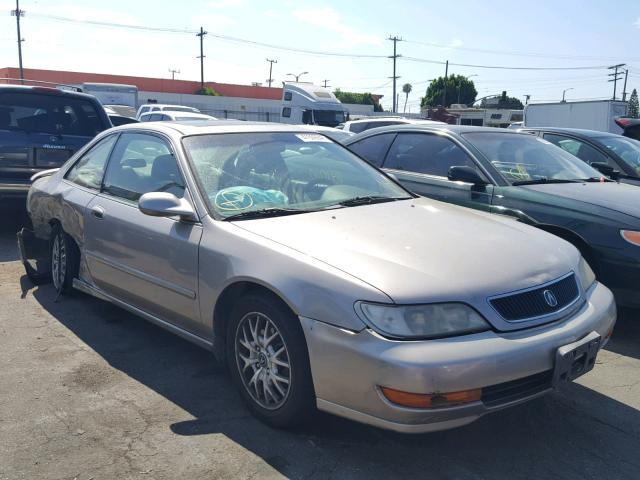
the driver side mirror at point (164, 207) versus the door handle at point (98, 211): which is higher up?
the driver side mirror at point (164, 207)

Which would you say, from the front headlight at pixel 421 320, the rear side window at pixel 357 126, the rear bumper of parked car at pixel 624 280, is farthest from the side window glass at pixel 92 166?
the rear side window at pixel 357 126

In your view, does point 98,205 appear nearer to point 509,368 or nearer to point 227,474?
point 227,474

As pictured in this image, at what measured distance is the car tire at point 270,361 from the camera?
9.89 ft

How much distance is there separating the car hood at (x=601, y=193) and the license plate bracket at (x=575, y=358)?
1.94 metres

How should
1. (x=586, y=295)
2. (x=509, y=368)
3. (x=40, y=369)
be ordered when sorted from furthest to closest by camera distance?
1. (x=40, y=369)
2. (x=586, y=295)
3. (x=509, y=368)

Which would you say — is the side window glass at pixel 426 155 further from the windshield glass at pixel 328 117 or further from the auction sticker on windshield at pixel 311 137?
the windshield glass at pixel 328 117

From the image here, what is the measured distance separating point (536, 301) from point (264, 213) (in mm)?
1528

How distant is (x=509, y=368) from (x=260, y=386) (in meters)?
1.26

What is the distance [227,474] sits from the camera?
2.88 metres

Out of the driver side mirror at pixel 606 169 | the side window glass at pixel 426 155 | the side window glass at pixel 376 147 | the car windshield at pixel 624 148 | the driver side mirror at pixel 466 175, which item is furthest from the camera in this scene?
the car windshield at pixel 624 148

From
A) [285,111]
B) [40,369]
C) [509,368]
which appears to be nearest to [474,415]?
[509,368]

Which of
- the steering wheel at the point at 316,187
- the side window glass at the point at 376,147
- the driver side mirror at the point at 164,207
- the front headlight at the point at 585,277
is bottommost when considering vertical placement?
the front headlight at the point at 585,277

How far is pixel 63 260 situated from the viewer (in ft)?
17.1

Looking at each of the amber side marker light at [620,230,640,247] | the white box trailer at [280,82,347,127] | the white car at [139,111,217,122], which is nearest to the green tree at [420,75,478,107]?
the white box trailer at [280,82,347,127]
